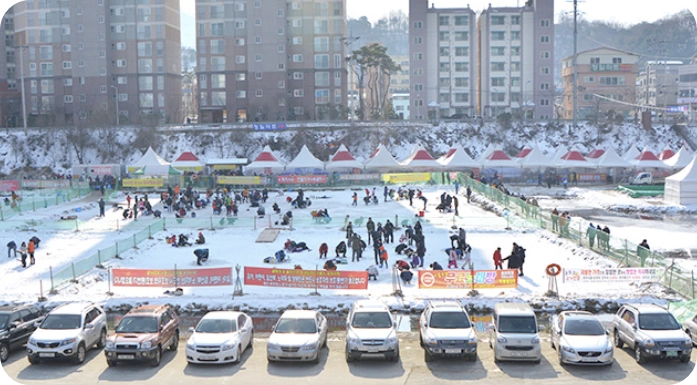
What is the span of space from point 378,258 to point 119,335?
1468cm

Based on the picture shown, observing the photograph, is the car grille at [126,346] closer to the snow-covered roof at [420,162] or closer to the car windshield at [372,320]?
the car windshield at [372,320]

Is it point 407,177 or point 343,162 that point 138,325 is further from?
point 343,162

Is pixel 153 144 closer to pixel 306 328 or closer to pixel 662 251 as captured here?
pixel 662 251

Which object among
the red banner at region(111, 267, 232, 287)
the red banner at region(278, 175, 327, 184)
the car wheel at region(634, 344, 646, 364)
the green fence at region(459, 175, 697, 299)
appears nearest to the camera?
the car wheel at region(634, 344, 646, 364)

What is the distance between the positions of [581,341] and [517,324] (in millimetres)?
1432

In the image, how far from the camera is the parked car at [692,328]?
17.5 meters

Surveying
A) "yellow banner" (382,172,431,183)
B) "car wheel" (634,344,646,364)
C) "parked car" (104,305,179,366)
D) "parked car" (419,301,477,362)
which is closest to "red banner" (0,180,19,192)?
"yellow banner" (382,172,431,183)

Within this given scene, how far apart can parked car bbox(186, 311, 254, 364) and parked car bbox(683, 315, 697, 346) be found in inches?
398

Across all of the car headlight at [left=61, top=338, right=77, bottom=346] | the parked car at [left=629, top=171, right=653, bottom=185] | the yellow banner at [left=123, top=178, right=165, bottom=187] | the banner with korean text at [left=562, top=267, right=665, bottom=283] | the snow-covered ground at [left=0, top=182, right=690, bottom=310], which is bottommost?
the snow-covered ground at [left=0, top=182, right=690, bottom=310]

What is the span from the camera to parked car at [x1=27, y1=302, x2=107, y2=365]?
54.3 ft

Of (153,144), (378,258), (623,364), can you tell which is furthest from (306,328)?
(153,144)

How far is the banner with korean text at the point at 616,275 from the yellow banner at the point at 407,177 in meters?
34.2

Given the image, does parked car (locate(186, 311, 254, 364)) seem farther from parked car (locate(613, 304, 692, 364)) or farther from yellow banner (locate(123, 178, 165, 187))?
yellow banner (locate(123, 178, 165, 187))

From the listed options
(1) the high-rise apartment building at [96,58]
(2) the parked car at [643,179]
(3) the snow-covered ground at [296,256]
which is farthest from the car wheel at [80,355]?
(1) the high-rise apartment building at [96,58]
